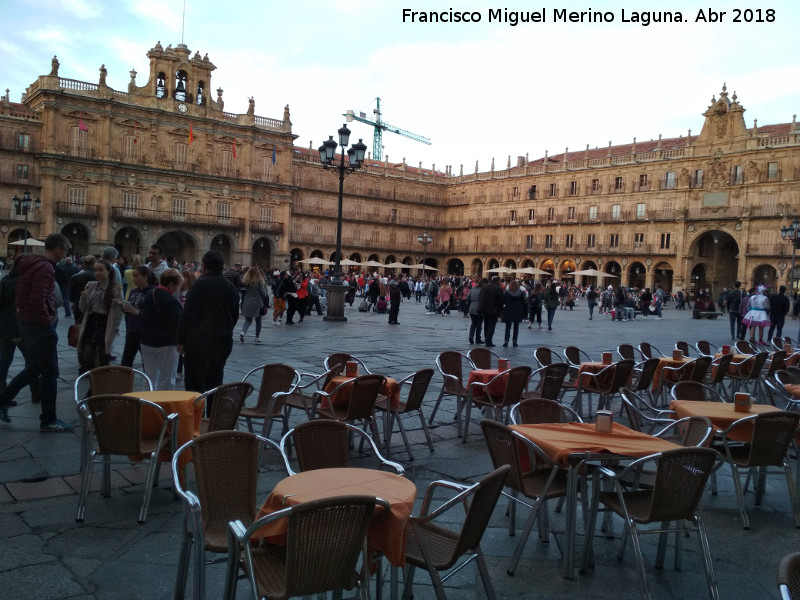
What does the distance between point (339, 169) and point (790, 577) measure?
14225 mm

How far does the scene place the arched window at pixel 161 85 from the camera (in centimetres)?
3722

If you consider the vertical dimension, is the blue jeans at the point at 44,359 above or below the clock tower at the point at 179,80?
below

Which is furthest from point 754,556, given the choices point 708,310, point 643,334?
point 708,310

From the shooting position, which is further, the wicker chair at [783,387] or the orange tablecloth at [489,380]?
the orange tablecloth at [489,380]

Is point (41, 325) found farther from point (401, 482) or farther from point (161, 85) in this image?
point (161, 85)

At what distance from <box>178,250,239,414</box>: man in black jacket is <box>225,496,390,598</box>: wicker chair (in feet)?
9.49

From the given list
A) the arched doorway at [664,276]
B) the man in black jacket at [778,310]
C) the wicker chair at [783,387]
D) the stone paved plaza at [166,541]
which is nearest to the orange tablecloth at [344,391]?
the stone paved plaza at [166,541]

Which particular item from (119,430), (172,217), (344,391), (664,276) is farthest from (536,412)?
(664,276)

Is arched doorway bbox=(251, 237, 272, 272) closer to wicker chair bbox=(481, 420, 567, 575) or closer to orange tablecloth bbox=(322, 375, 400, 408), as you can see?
orange tablecloth bbox=(322, 375, 400, 408)

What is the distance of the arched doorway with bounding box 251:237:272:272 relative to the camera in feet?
137

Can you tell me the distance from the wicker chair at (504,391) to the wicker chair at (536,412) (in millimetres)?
1177

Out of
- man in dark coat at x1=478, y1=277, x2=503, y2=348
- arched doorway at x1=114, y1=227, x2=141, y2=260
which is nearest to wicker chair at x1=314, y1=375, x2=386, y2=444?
man in dark coat at x1=478, y1=277, x2=503, y2=348

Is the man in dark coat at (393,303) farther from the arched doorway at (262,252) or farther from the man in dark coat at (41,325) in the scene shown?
the arched doorway at (262,252)

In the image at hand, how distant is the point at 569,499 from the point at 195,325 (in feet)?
10.1
